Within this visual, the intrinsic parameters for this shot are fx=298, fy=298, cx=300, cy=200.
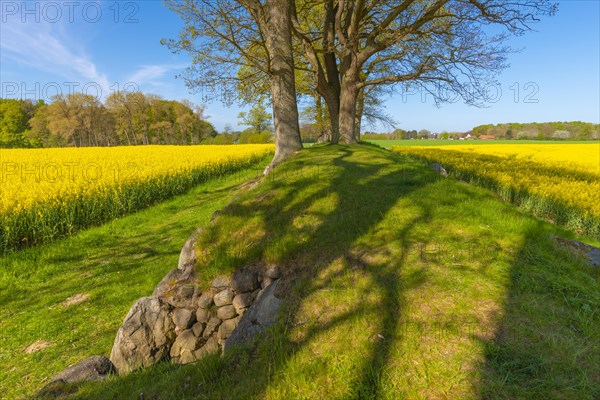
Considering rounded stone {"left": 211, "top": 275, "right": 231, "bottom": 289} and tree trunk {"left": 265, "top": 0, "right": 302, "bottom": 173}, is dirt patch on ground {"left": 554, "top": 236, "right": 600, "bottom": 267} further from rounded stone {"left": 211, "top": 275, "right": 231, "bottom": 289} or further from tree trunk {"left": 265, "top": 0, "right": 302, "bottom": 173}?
tree trunk {"left": 265, "top": 0, "right": 302, "bottom": 173}

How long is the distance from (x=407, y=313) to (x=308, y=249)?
1754 millimetres

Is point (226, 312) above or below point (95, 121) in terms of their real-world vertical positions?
below

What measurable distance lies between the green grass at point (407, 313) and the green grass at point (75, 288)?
0.66 meters

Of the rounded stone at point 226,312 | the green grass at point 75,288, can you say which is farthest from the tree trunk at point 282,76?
the rounded stone at point 226,312

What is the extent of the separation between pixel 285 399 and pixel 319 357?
450mm

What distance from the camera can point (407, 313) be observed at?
9.45ft

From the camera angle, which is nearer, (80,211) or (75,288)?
(75,288)

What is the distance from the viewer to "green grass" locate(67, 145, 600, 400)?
7.33 ft

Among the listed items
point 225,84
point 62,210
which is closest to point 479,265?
point 62,210

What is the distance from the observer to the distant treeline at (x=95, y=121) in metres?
64.7

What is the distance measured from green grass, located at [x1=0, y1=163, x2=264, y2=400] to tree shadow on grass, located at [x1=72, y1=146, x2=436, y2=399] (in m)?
1.85

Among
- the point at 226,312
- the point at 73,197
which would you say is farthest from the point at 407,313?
the point at 73,197

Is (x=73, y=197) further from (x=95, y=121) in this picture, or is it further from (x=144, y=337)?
(x=95, y=121)

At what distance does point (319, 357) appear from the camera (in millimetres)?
2547
